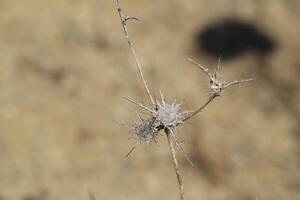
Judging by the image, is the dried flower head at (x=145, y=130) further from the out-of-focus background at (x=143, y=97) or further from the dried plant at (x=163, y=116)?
the out-of-focus background at (x=143, y=97)

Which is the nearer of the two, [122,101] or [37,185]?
[37,185]

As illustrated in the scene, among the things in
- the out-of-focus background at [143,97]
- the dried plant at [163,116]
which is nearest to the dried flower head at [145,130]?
the dried plant at [163,116]

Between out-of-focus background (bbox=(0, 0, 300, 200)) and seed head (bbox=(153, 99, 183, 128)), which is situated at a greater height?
out-of-focus background (bbox=(0, 0, 300, 200))

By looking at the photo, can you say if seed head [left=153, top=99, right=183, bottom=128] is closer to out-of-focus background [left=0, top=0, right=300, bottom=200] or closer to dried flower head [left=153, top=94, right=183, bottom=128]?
dried flower head [left=153, top=94, right=183, bottom=128]

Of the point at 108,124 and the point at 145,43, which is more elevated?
the point at 145,43

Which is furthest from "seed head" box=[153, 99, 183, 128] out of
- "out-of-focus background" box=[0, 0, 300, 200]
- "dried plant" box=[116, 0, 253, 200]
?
"out-of-focus background" box=[0, 0, 300, 200]

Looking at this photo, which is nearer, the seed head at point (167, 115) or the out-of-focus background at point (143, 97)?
the seed head at point (167, 115)

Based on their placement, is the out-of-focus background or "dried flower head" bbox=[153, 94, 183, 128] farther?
the out-of-focus background

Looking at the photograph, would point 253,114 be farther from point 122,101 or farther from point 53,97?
point 53,97

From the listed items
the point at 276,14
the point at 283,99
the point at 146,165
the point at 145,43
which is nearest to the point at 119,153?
the point at 146,165
